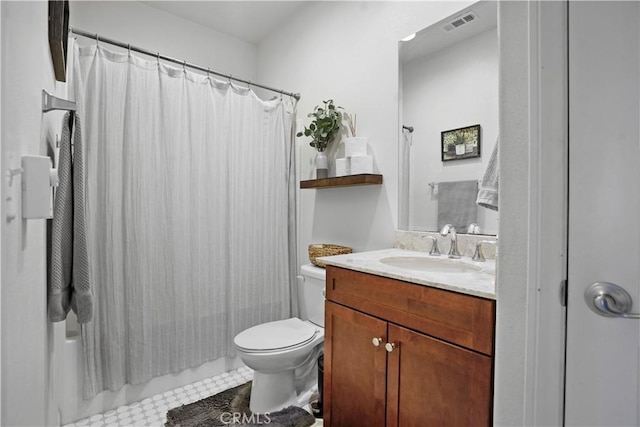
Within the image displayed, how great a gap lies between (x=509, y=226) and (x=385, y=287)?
19.9 inches

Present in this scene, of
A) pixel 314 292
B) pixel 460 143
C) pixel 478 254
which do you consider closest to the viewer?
pixel 478 254

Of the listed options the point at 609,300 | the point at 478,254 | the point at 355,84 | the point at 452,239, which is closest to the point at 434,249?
the point at 452,239

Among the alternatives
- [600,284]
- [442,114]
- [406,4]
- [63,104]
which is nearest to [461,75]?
[442,114]

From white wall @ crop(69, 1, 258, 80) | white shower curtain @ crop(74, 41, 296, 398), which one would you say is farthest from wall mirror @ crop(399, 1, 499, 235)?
white wall @ crop(69, 1, 258, 80)

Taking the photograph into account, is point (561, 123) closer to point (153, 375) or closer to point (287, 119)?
point (287, 119)

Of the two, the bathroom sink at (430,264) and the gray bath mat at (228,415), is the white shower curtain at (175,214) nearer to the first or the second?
the gray bath mat at (228,415)

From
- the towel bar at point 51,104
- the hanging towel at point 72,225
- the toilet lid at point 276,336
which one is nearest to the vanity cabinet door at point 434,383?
the toilet lid at point 276,336

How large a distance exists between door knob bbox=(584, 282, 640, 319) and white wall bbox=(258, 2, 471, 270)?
108 centimetres

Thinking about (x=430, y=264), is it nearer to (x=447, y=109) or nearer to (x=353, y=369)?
(x=353, y=369)

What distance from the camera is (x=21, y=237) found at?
0.62 metres

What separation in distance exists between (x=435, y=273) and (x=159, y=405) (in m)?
1.71

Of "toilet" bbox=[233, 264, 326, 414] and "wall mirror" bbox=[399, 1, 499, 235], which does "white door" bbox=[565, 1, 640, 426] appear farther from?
"toilet" bbox=[233, 264, 326, 414]

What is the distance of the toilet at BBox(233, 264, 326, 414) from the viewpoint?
154 centimetres

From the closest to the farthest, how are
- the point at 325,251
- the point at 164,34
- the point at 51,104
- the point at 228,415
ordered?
the point at 51,104
the point at 228,415
the point at 325,251
the point at 164,34
